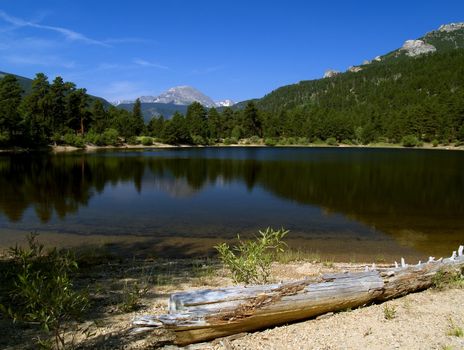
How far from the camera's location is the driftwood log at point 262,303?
641cm

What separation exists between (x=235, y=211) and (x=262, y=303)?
68.8 feet

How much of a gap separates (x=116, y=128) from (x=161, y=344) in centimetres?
13202

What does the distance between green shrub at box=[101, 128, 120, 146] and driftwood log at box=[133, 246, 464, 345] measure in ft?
393

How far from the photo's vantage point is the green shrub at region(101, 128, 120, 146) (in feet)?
395

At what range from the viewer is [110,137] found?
398 ft

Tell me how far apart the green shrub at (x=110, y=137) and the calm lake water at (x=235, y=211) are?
74.0 meters

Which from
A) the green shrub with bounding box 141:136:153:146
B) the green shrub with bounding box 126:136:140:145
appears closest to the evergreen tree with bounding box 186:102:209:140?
the green shrub with bounding box 141:136:153:146

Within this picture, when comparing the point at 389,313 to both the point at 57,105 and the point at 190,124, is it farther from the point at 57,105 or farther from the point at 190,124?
the point at 190,124

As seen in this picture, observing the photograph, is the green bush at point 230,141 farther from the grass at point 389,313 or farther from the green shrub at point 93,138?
the grass at point 389,313

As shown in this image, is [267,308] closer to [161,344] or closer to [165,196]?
[161,344]

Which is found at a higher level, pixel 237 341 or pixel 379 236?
pixel 237 341

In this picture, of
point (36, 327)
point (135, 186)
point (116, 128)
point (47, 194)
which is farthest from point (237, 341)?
point (116, 128)

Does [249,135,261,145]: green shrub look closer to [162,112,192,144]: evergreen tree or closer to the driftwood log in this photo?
[162,112,192,144]: evergreen tree

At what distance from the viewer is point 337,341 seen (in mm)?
6781
